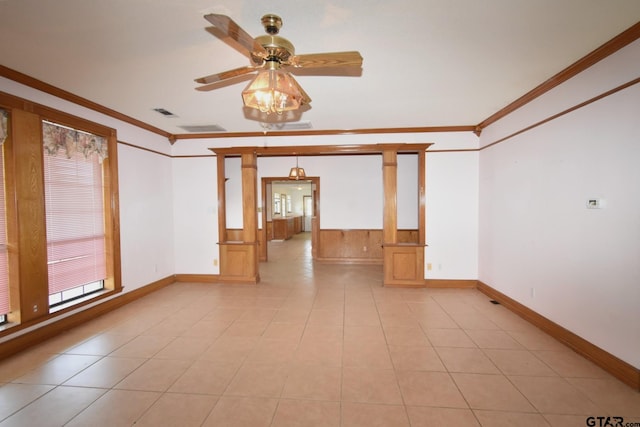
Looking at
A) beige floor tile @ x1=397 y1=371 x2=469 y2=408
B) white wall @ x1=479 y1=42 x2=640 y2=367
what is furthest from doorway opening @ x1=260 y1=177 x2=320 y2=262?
beige floor tile @ x1=397 y1=371 x2=469 y2=408

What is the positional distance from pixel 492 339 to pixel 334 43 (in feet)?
10.9

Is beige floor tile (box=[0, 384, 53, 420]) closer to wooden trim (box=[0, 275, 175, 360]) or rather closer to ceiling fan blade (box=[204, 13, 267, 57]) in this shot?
wooden trim (box=[0, 275, 175, 360])

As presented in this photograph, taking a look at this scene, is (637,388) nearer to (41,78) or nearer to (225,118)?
(225,118)

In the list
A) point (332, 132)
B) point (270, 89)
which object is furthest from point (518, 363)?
point (332, 132)

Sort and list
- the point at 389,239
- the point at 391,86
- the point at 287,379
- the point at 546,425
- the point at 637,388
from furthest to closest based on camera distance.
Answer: the point at 389,239, the point at 391,86, the point at 287,379, the point at 637,388, the point at 546,425

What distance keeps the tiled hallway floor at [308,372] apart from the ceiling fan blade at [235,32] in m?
2.40

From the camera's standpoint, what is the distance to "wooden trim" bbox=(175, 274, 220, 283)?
5.27 meters

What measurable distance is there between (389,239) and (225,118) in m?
3.38

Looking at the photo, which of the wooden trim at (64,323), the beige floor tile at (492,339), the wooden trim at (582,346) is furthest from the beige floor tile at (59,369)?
the wooden trim at (582,346)

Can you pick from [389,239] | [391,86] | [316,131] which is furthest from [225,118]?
[389,239]

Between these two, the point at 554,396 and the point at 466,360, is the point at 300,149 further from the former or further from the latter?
the point at 554,396

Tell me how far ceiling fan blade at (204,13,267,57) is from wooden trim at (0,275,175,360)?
11.5ft

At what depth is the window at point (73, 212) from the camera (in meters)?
3.15

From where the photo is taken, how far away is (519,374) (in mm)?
2369
